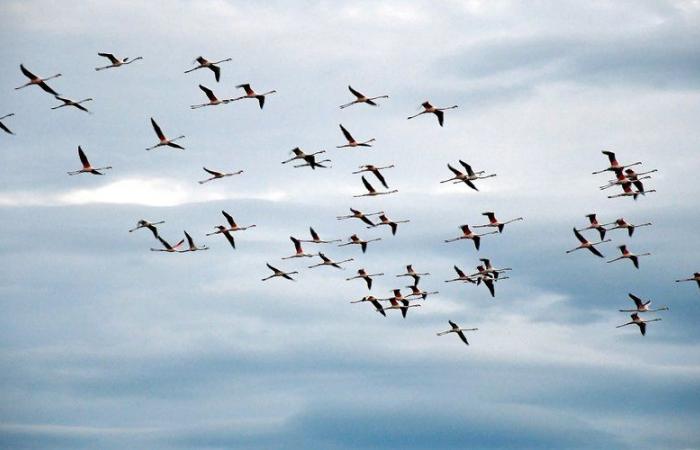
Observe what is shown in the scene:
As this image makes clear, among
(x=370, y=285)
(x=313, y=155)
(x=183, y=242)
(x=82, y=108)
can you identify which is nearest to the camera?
(x=82, y=108)

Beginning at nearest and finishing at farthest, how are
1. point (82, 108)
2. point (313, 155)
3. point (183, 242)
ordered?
point (82, 108) < point (313, 155) < point (183, 242)

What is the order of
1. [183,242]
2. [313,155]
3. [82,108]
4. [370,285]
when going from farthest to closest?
1. [370,285]
2. [183,242]
3. [313,155]
4. [82,108]

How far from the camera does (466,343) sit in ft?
400

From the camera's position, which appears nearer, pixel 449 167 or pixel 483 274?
pixel 449 167

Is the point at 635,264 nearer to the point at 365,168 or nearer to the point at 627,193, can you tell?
the point at 627,193

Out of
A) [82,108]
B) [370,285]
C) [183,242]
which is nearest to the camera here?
[82,108]

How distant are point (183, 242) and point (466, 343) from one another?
26.8 metres

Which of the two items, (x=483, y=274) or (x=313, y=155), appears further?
(x=483, y=274)

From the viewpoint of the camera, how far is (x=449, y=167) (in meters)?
109

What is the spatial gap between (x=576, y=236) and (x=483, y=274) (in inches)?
340

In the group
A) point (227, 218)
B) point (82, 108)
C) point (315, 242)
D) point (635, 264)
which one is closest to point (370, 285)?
point (315, 242)

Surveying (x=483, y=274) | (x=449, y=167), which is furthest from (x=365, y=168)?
(x=483, y=274)

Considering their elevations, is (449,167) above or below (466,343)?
above

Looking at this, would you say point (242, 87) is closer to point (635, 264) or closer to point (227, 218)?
point (227, 218)
